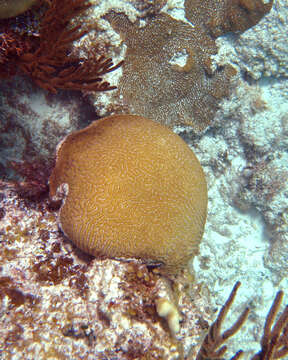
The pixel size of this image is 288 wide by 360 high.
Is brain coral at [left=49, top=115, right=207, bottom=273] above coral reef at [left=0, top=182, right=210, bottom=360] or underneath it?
above

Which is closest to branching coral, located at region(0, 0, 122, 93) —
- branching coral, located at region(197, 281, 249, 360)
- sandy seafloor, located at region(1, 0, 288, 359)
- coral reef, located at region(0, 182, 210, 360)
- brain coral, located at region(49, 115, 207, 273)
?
brain coral, located at region(49, 115, 207, 273)

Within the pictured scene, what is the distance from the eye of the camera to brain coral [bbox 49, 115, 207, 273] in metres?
2.76

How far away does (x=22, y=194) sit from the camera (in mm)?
2971

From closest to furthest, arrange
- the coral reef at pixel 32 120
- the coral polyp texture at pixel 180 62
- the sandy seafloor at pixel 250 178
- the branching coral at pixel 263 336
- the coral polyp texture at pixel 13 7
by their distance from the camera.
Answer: the branching coral at pixel 263 336 → the coral polyp texture at pixel 13 7 → the coral reef at pixel 32 120 → the coral polyp texture at pixel 180 62 → the sandy seafloor at pixel 250 178

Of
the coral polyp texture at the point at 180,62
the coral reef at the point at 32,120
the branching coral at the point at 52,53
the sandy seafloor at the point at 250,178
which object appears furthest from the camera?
the sandy seafloor at the point at 250,178

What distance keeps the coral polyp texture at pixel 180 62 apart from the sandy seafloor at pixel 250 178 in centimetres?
30

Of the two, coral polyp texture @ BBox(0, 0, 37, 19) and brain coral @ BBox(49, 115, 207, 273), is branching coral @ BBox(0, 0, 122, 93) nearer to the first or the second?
coral polyp texture @ BBox(0, 0, 37, 19)

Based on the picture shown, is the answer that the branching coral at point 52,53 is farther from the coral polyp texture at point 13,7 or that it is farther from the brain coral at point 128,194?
the brain coral at point 128,194

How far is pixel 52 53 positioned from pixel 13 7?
0.53 metres

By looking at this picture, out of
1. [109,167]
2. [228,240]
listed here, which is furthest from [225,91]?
[228,240]

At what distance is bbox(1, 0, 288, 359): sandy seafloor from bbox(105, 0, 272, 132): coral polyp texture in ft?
0.99

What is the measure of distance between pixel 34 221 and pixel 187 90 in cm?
306

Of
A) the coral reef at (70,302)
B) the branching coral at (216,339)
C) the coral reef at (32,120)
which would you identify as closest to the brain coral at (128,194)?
the coral reef at (70,302)

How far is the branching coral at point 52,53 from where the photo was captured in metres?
2.71
